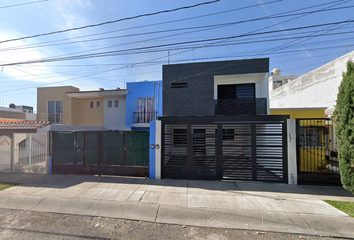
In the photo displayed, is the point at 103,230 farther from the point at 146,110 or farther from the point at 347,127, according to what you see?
the point at 146,110

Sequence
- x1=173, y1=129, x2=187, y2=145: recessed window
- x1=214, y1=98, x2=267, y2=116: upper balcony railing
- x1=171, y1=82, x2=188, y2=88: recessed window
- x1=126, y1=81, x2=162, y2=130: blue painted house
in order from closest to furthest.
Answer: x1=173, y1=129, x2=187, y2=145: recessed window, x1=214, y1=98, x2=267, y2=116: upper balcony railing, x1=171, y1=82, x2=188, y2=88: recessed window, x1=126, y1=81, x2=162, y2=130: blue painted house

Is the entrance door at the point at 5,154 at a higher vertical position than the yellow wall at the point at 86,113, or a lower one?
lower

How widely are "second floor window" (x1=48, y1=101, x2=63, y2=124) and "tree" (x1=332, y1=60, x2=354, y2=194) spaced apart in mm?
19033

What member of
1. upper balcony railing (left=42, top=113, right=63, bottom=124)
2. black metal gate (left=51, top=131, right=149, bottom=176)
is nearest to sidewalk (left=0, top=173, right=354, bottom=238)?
black metal gate (left=51, top=131, right=149, bottom=176)

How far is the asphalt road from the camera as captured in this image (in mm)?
3264

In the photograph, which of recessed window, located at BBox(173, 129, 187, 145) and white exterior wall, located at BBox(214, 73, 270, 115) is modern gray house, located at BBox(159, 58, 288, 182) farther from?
white exterior wall, located at BBox(214, 73, 270, 115)

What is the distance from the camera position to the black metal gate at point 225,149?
626cm

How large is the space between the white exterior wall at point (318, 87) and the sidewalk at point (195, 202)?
9.49 m

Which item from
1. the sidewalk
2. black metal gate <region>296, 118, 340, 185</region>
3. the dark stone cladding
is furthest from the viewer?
the dark stone cladding

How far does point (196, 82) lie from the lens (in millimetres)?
10766

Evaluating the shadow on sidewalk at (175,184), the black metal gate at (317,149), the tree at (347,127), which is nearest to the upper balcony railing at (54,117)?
the shadow on sidewalk at (175,184)

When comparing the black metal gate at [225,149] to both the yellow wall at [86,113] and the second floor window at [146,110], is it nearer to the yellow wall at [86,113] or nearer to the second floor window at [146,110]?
the second floor window at [146,110]

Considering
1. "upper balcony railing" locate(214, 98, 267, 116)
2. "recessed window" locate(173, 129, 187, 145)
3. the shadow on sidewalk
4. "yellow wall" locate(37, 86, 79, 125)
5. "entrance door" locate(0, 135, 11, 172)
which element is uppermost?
"yellow wall" locate(37, 86, 79, 125)

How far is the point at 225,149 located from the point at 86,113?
14.1 metres
